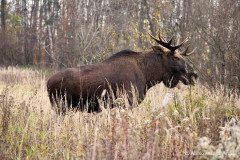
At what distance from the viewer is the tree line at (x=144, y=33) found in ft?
22.8

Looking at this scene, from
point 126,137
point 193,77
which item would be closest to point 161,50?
point 193,77

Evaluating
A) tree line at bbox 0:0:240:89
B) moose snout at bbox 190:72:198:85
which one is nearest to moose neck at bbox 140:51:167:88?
moose snout at bbox 190:72:198:85

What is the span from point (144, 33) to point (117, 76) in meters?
7.03

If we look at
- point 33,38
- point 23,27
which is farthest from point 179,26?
point 23,27

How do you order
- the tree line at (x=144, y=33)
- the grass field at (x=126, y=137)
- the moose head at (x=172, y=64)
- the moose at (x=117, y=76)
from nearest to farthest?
the grass field at (x=126, y=137)
the moose at (x=117, y=76)
the moose head at (x=172, y=64)
the tree line at (x=144, y=33)

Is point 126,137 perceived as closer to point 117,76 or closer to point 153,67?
point 117,76

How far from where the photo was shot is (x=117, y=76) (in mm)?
5445

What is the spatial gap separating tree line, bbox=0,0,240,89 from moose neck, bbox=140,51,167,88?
1.07 metres

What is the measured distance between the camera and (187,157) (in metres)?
2.22

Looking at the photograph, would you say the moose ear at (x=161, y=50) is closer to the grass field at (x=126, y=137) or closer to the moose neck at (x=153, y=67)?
the moose neck at (x=153, y=67)

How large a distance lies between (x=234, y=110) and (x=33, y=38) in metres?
25.8

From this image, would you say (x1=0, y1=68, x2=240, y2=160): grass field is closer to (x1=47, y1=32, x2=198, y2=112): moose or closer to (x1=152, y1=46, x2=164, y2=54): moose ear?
(x1=47, y1=32, x2=198, y2=112): moose

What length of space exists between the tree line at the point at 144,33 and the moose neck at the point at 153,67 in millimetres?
1074

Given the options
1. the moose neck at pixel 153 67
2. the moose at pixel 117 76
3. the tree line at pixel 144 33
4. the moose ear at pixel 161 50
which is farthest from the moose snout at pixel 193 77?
the moose ear at pixel 161 50
